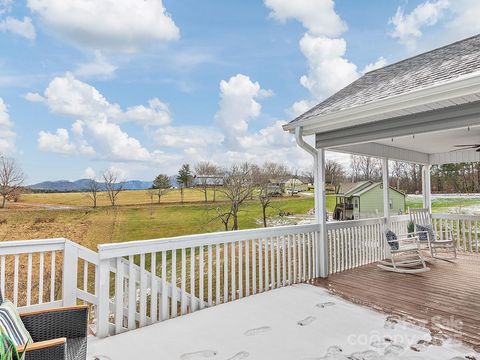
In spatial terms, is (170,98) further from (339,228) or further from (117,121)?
(339,228)

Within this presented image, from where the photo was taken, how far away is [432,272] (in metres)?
5.22

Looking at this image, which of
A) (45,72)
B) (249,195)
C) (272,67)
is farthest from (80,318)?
(272,67)

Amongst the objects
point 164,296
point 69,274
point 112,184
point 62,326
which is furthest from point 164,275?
point 112,184

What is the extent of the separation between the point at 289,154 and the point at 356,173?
3.34 metres

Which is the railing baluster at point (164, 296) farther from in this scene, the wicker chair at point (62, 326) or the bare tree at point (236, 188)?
the bare tree at point (236, 188)

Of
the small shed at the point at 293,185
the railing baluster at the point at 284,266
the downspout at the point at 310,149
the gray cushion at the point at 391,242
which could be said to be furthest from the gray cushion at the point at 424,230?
the small shed at the point at 293,185

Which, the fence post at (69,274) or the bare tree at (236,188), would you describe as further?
the bare tree at (236,188)

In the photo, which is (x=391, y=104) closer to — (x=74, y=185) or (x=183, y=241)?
(x=183, y=241)

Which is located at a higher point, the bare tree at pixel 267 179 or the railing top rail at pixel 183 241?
the bare tree at pixel 267 179

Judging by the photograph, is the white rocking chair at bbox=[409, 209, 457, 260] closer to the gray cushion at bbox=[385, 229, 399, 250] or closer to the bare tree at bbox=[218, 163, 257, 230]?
the gray cushion at bbox=[385, 229, 399, 250]

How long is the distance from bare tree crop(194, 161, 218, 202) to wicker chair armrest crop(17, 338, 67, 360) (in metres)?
9.16

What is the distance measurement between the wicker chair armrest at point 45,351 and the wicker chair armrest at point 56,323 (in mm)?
498

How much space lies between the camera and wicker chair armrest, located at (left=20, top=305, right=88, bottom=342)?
1.98 meters

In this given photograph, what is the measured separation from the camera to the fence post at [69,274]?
284cm
